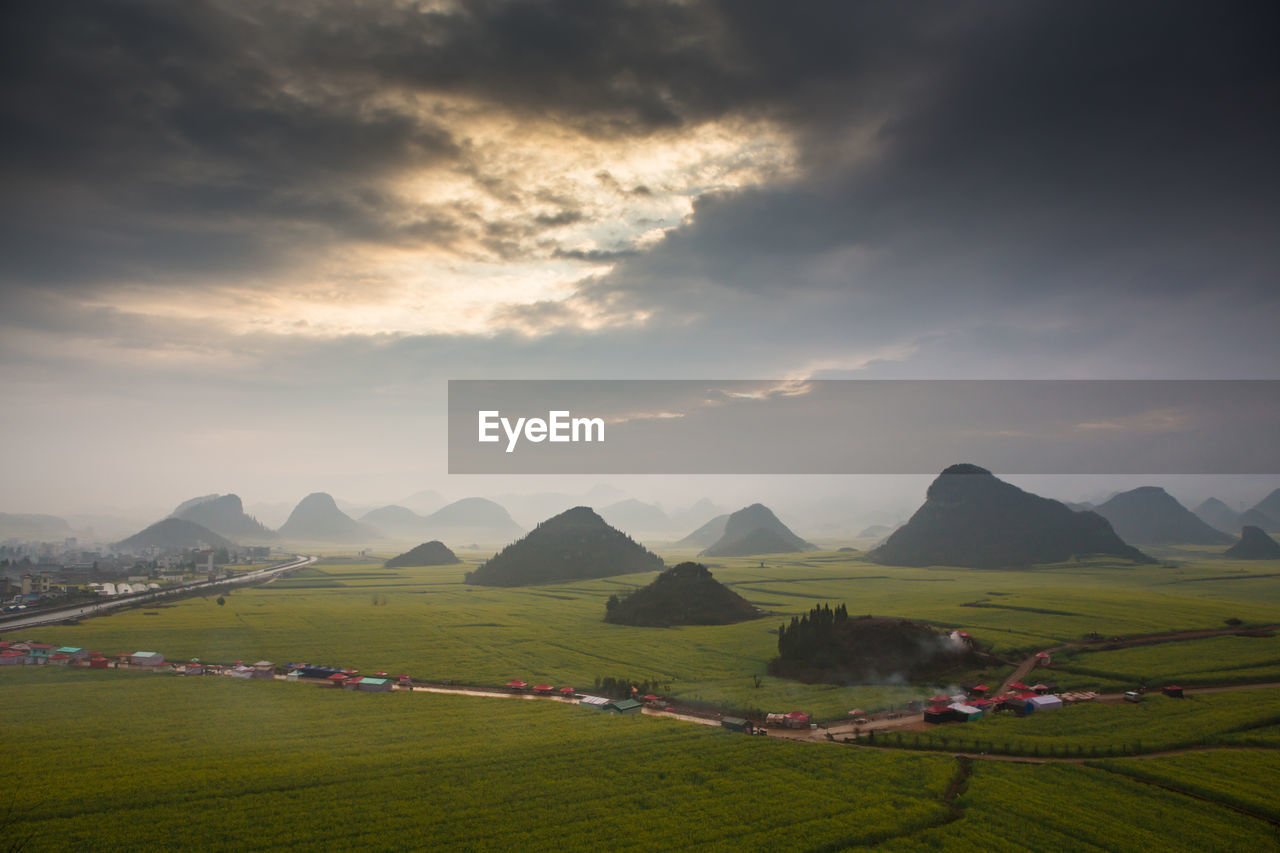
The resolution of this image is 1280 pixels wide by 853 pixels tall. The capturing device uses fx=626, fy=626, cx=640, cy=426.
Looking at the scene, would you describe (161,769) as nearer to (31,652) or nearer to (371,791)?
(371,791)

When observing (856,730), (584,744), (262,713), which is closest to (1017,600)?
(856,730)

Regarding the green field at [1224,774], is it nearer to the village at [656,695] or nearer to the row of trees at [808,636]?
the village at [656,695]

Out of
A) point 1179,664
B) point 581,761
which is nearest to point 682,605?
point 1179,664

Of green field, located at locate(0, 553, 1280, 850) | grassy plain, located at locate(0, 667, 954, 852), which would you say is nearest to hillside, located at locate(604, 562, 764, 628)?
green field, located at locate(0, 553, 1280, 850)

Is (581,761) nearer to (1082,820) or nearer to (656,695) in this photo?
(656,695)

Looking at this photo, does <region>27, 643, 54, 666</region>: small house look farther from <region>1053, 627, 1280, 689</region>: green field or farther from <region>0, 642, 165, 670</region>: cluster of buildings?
<region>1053, 627, 1280, 689</region>: green field

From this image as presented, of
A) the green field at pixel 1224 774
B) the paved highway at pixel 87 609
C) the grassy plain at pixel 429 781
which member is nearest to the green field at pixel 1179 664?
the green field at pixel 1224 774
